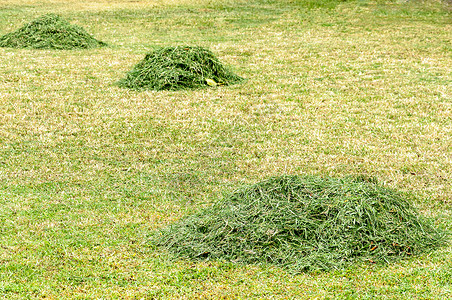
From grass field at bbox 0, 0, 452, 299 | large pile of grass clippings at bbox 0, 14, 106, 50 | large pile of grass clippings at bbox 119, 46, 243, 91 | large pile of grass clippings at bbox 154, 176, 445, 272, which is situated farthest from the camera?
large pile of grass clippings at bbox 0, 14, 106, 50

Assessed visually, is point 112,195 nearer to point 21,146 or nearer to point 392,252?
point 21,146

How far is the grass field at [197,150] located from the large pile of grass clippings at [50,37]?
51cm

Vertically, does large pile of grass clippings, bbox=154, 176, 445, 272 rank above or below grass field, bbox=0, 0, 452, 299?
above

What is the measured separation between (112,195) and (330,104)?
13.9 ft

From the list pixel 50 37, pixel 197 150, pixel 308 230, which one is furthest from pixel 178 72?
pixel 308 230

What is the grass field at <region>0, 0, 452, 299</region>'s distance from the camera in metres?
4.11

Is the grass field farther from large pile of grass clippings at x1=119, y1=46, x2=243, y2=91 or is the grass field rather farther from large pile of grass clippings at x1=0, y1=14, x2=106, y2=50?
large pile of grass clippings at x1=0, y1=14, x2=106, y2=50

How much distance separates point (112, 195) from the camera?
5.62 meters

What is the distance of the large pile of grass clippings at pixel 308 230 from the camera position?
169 inches

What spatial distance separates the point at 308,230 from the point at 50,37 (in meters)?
10.5

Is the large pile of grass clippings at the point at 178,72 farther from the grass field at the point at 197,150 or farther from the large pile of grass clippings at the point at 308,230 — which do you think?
the large pile of grass clippings at the point at 308,230

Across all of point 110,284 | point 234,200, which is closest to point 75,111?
point 234,200

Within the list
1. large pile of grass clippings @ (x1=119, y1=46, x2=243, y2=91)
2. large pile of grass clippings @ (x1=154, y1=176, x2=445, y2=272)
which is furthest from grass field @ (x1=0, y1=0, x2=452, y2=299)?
large pile of grass clippings @ (x1=119, y1=46, x2=243, y2=91)

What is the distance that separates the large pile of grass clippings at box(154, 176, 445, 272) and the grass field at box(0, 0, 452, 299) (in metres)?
0.12
